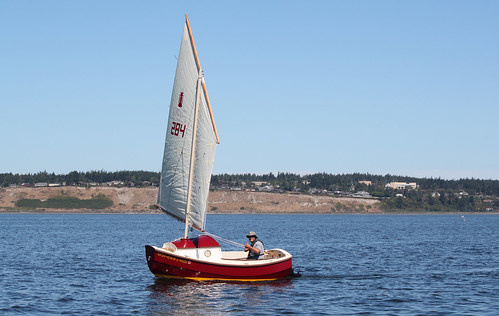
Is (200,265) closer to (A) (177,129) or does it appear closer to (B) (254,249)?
(B) (254,249)

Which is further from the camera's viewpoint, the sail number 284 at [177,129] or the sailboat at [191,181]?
the sail number 284 at [177,129]

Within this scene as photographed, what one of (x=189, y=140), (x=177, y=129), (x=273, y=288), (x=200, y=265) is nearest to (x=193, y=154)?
(x=189, y=140)

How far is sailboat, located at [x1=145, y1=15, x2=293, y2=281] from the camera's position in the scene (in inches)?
1350

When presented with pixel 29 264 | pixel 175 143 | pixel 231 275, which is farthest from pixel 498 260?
pixel 29 264

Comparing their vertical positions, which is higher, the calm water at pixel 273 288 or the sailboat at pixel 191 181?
the sailboat at pixel 191 181

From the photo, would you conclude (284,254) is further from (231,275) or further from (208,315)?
(208,315)

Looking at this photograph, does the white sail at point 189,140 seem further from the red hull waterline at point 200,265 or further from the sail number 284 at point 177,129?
the red hull waterline at point 200,265

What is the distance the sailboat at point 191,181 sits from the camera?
3428 centimetres

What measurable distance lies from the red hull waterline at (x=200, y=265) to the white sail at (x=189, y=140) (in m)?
1.57

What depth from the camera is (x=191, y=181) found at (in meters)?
35.4

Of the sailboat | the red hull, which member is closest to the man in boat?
the sailboat

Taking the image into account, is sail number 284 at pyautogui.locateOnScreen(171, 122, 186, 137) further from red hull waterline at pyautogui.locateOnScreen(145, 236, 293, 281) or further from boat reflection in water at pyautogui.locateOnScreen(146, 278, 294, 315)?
boat reflection in water at pyautogui.locateOnScreen(146, 278, 294, 315)

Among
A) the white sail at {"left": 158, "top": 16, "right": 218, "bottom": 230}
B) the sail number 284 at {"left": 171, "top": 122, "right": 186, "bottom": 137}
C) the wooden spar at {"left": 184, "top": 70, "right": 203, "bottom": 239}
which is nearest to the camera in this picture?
the wooden spar at {"left": 184, "top": 70, "right": 203, "bottom": 239}

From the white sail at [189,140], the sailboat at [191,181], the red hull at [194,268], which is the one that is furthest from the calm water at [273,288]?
the white sail at [189,140]
